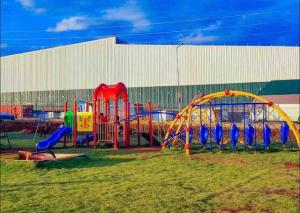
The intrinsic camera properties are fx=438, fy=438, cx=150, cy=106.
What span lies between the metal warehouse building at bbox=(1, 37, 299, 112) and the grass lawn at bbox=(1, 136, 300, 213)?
27655 millimetres

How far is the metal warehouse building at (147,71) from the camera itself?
39.7m

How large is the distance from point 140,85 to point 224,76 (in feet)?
29.3

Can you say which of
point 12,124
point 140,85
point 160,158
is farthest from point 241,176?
point 140,85

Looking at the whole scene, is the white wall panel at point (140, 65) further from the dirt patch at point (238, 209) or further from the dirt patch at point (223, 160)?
the dirt patch at point (238, 209)

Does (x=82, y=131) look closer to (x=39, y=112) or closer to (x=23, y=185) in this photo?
(x=23, y=185)

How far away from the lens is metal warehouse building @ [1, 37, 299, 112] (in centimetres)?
3972

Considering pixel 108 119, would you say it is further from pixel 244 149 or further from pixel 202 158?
pixel 202 158

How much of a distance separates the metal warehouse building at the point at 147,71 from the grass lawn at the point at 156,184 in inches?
1089

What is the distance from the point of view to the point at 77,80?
47.5 meters

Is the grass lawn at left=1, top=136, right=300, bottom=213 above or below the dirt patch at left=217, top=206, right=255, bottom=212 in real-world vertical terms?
above

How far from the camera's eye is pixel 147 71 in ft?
145

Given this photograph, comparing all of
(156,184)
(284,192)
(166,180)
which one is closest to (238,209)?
(284,192)

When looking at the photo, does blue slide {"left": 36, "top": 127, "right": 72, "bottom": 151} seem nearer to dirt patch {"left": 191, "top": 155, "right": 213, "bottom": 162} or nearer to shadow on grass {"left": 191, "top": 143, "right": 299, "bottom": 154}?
shadow on grass {"left": 191, "top": 143, "right": 299, "bottom": 154}

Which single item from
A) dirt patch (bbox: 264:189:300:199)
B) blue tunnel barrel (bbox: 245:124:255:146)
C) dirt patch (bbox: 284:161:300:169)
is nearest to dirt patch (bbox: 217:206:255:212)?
dirt patch (bbox: 264:189:300:199)
